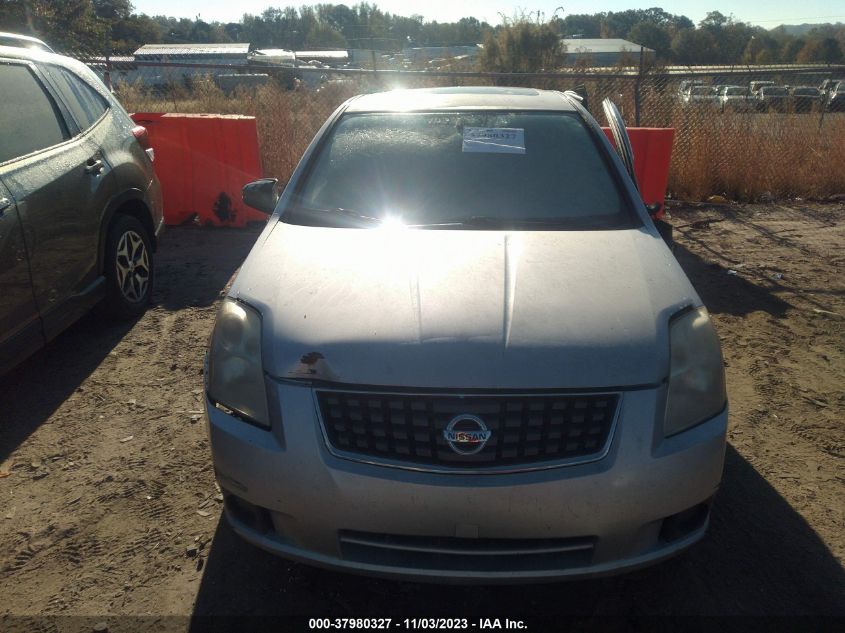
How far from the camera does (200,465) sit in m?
3.11

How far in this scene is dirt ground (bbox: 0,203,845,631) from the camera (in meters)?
2.30

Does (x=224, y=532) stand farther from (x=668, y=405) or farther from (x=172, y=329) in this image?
(x=172, y=329)

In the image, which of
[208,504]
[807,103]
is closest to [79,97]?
[208,504]

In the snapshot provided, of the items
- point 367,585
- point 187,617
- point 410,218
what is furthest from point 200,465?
point 410,218

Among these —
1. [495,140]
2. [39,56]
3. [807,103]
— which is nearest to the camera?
[495,140]

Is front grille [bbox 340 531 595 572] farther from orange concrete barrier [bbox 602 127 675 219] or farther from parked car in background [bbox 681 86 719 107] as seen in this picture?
parked car in background [bbox 681 86 719 107]

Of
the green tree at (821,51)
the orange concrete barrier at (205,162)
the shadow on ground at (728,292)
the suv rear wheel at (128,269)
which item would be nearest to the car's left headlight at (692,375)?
the shadow on ground at (728,292)

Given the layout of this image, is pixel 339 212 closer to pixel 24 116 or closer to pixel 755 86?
pixel 24 116

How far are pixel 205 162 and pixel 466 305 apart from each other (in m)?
5.77

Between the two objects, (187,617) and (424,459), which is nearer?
(424,459)

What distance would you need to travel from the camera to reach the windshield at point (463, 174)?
2.99 meters

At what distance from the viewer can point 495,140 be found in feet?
10.8

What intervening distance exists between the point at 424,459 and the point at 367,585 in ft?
2.29

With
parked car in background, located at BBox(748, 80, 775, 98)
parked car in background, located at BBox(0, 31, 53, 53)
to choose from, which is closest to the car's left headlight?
parked car in background, located at BBox(0, 31, 53, 53)
